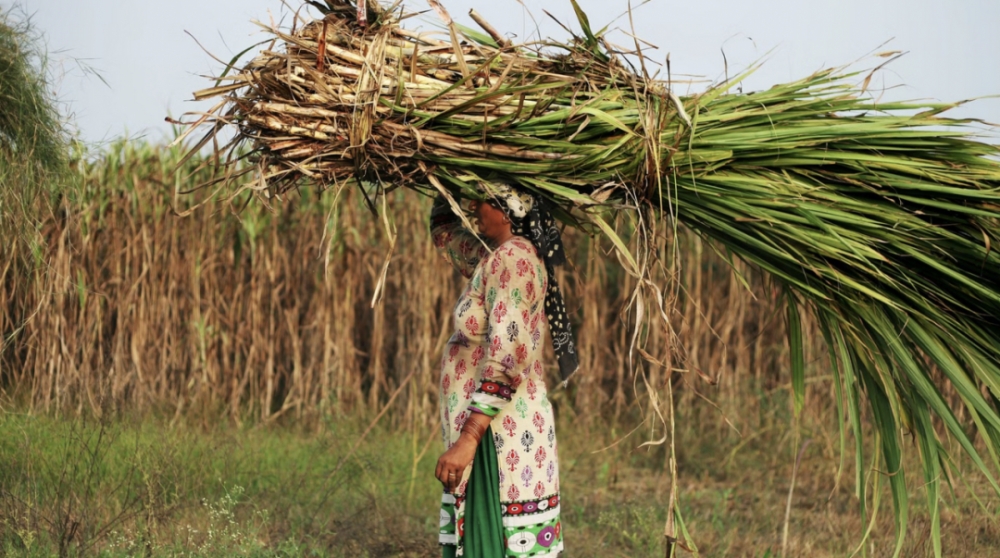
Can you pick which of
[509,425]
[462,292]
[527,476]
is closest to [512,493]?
[527,476]

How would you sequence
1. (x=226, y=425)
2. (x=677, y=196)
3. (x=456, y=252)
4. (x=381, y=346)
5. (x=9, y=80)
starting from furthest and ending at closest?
(x=381, y=346) → (x=226, y=425) → (x=9, y=80) → (x=456, y=252) → (x=677, y=196)

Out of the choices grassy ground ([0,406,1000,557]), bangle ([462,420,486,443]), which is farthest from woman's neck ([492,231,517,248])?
grassy ground ([0,406,1000,557])

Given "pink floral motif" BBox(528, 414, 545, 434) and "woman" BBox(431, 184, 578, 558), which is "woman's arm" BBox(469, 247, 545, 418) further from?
"pink floral motif" BBox(528, 414, 545, 434)

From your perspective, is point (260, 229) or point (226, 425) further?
point (260, 229)

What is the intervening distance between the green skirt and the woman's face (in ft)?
1.89

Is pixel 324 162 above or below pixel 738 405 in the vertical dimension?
above

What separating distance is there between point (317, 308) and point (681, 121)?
428 cm

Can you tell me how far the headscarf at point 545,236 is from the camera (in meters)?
2.40

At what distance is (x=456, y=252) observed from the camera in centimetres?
274

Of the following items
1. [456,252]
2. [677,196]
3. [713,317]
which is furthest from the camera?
[713,317]

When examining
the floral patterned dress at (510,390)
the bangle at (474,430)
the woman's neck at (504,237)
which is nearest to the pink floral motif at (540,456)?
the floral patterned dress at (510,390)

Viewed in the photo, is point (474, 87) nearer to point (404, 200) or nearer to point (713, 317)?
point (404, 200)

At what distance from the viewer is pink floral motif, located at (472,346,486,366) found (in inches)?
99.0

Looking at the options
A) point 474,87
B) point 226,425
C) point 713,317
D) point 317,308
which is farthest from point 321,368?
point 474,87
